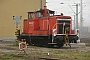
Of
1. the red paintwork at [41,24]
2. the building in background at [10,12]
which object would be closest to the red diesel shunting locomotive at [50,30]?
the red paintwork at [41,24]

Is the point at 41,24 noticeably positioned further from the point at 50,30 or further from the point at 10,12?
the point at 10,12

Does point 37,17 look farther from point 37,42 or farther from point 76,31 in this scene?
point 76,31

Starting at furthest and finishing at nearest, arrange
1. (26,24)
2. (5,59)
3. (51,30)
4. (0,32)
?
(0,32) < (26,24) < (51,30) < (5,59)

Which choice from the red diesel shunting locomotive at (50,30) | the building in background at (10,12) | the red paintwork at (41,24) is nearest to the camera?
the red diesel shunting locomotive at (50,30)

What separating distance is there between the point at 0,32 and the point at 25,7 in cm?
824

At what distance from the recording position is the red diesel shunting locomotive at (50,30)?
23.9m

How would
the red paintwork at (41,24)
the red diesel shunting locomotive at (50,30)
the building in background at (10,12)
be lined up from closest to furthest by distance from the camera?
the red diesel shunting locomotive at (50,30)
the red paintwork at (41,24)
the building in background at (10,12)

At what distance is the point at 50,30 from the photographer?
24.5m

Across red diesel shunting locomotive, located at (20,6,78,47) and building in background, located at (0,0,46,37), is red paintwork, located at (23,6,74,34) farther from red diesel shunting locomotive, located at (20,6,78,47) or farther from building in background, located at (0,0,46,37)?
building in background, located at (0,0,46,37)

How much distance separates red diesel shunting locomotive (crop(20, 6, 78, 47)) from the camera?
78.4 ft

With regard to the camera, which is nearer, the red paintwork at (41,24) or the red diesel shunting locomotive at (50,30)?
the red diesel shunting locomotive at (50,30)

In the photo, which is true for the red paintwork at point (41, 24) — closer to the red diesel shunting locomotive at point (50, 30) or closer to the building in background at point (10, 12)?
the red diesel shunting locomotive at point (50, 30)

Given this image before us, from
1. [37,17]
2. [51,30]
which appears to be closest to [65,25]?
[51,30]

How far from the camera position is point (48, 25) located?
24938mm
